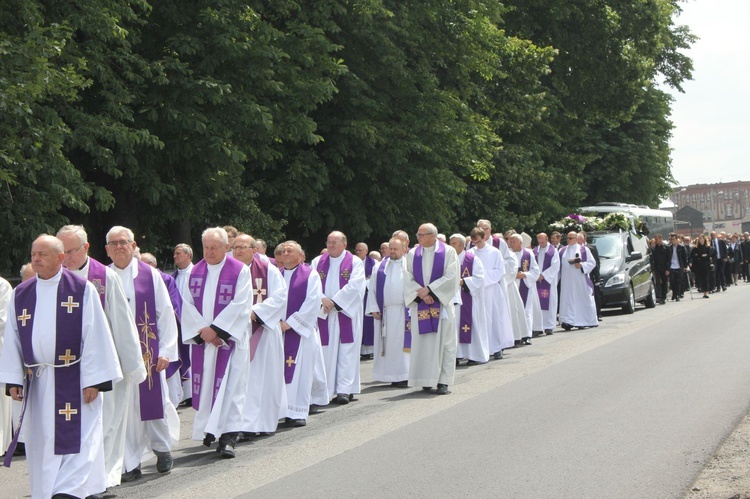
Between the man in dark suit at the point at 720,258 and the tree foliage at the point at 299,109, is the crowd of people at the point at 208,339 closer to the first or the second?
the tree foliage at the point at 299,109

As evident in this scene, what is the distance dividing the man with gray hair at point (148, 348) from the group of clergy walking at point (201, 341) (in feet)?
0.04

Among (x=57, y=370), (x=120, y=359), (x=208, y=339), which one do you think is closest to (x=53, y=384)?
Result: (x=57, y=370)

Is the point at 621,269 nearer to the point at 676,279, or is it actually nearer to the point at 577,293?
the point at 577,293

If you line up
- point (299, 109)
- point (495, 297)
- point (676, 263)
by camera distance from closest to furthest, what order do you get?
point (495, 297)
point (299, 109)
point (676, 263)

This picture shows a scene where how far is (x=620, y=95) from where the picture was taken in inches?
1362

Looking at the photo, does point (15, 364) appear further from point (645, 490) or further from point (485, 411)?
point (485, 411)

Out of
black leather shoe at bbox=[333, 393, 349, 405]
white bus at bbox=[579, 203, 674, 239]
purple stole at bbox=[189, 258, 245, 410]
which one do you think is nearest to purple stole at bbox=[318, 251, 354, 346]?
black leather shoe at bbox=[333, 393, 349, 405]

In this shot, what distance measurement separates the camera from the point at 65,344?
731cm

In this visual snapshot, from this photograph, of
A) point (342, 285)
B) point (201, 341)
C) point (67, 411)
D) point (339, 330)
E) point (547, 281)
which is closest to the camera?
point (67, 411)

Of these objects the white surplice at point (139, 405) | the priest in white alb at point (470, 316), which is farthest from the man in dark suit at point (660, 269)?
the white surplice at point (139, 405)

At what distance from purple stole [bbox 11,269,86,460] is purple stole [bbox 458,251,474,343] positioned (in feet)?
29.4

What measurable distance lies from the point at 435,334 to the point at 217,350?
3999mm

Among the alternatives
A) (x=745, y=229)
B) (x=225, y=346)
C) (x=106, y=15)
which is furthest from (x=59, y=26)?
(x=745, y=229)

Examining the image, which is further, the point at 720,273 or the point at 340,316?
the point at 720,273
